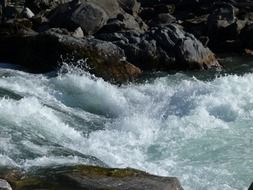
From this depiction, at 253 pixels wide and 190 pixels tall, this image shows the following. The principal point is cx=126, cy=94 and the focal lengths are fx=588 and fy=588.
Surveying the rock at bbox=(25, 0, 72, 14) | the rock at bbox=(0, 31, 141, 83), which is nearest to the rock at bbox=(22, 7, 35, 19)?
the rock at bbox=(25, 0, 72, 14)

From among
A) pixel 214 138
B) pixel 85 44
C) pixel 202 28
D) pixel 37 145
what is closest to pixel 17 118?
pixel 37 145

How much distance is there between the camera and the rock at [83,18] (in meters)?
22.8

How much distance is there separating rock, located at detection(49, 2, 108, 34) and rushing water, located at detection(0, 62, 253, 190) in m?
4.52

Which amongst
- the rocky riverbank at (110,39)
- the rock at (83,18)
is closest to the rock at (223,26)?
the rocky riverbank at (110,39)

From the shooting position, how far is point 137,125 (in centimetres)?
1494

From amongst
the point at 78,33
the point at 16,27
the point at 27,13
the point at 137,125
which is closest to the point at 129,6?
the point at 27,13

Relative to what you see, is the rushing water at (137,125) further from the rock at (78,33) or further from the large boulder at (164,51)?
the rock at (78,33)

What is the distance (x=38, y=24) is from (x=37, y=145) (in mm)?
13834

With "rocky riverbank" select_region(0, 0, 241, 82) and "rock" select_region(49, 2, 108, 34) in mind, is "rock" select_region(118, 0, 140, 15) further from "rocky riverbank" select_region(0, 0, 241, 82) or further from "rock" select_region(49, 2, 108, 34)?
"rock" select_region(49, 2, 108, 34)

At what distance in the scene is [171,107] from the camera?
16672mm

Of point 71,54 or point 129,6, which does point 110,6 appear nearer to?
point 129,6

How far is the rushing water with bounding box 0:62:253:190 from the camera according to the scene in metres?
11.6

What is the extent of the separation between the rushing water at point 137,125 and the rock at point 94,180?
853mm

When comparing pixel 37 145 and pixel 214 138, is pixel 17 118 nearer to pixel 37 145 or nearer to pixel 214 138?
pixel 37 145
